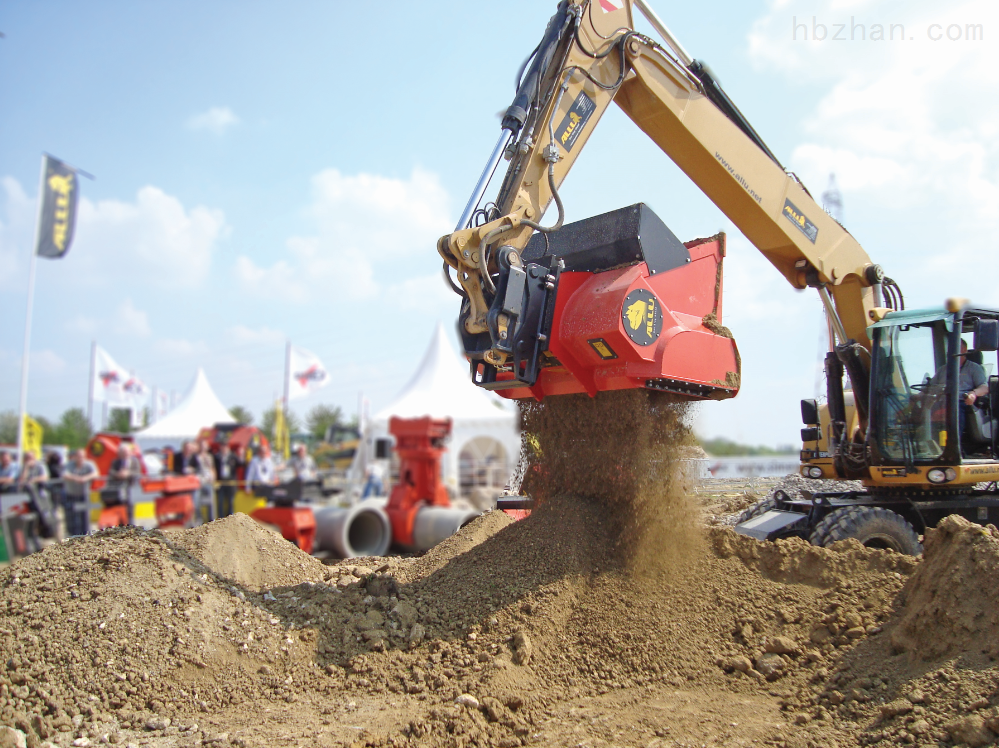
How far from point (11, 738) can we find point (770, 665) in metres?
3.64

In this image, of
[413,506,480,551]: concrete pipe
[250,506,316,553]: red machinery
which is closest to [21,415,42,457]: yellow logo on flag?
[250,506,316,553]: red machinery

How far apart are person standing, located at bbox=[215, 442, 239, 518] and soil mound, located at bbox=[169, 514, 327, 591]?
25.2 feet

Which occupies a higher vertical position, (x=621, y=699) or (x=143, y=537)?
(x=143, y=537)

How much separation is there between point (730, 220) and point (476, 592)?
367 centimetres

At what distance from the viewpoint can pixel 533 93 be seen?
4629 mm

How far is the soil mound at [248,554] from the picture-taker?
4727 millimetres

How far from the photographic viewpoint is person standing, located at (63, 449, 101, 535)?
38.7 feet

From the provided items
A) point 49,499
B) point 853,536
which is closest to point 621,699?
point 853,536

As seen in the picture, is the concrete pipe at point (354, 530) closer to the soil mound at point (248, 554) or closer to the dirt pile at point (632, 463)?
the soil mound at point (248, 554)

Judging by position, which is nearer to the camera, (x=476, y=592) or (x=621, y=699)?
(x=621, y=699)

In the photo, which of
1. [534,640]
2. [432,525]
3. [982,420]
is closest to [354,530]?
[432,525]

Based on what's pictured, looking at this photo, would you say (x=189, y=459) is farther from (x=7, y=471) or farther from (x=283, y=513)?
(x=7, y=471)

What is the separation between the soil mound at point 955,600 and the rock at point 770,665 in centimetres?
56

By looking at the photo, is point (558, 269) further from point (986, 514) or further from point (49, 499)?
point (49, 499)
